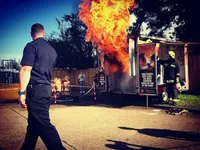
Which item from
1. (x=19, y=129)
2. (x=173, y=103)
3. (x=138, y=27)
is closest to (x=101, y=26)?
(x=173, y=103)

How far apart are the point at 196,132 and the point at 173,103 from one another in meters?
4.08

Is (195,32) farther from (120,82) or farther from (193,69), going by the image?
(120,82)

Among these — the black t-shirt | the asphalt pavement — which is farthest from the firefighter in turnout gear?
the black t-shirt

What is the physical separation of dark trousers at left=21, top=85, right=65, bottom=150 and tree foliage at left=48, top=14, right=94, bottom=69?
73.2ft

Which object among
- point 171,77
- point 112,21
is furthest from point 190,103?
point 112,21

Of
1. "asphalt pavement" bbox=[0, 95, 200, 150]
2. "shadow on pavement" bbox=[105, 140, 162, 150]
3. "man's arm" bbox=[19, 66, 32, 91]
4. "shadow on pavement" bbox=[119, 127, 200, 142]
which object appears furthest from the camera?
"shadow on pavement" bbox=[119, 127, 200, 142]

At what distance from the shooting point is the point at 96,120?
277 inches

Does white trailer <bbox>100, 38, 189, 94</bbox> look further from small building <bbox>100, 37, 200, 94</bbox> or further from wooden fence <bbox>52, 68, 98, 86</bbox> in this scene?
wooden fence <bbox>52, 68, 98, 86</bbox>

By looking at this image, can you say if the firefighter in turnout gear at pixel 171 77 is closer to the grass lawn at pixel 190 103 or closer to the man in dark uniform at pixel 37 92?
the grass lawn at pixel 190 103

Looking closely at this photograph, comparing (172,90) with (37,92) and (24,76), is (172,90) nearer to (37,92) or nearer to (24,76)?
(37,92)

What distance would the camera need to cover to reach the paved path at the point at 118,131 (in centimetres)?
457

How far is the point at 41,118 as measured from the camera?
3.37 m

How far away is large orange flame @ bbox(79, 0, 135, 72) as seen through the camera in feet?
33.8

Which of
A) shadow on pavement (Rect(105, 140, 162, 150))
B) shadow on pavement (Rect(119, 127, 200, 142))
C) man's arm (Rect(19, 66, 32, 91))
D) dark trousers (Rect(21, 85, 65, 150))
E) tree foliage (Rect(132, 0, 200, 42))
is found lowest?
shadow on pavement (Rect(105, 140, 162, 150))
